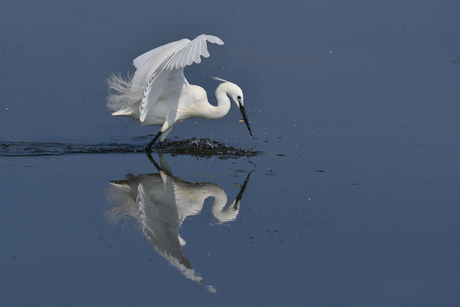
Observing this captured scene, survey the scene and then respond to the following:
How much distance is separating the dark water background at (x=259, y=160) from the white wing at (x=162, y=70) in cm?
85

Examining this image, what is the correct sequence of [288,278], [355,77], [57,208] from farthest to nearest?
[355,77], [57,208], [288,278]

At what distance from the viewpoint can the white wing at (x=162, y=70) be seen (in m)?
6.93

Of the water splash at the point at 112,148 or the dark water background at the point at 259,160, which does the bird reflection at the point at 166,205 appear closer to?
the dark water background at the point at 259,160

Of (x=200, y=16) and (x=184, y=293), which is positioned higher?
(x=200, y=16)

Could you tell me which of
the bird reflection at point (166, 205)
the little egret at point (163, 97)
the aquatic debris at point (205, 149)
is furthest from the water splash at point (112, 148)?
the bird reflection at point (166, 205)

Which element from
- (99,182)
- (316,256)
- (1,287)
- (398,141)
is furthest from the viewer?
(398,141)

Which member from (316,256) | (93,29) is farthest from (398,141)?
(93,29)

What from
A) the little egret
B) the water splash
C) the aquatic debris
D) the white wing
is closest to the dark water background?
the water splash

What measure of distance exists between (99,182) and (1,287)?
8.24 ft

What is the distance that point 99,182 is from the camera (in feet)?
22.2

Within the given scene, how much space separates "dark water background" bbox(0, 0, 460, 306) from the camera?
15.5 feet

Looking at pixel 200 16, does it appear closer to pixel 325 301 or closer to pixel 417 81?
pixel 417 81

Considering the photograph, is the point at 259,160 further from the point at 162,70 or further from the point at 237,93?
the point at 162,70

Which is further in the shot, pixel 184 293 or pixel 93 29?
pixel 93 29
